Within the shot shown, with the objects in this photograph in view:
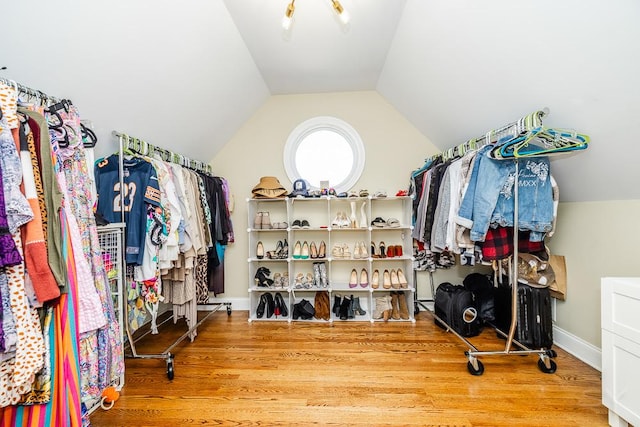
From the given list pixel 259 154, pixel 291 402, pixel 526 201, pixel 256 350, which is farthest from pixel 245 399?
pixel 259 154

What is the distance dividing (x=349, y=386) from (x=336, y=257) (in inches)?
49.4

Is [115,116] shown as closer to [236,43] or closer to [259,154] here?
[236,43]

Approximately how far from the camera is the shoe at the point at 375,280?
9.10 feet

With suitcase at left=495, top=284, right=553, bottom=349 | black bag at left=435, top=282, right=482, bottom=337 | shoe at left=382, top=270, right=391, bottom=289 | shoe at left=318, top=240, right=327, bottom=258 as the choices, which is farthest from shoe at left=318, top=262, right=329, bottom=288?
suitcase at left=495, top=284, right=553, bottom=349

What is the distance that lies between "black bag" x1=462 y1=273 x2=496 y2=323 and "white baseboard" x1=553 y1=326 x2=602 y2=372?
0.42 metres

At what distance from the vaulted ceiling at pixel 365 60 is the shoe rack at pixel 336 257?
3.36 feet

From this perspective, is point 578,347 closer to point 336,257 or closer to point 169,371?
point 336,257

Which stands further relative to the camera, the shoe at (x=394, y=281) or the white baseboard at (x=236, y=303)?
the white baseboard at (x=236, y=303)

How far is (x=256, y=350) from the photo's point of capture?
2.12 meters

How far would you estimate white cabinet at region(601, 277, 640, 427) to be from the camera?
1197 millimetres

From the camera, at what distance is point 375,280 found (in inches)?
113

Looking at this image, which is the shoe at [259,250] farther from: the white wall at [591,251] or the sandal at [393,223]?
the white wall at [591,251]

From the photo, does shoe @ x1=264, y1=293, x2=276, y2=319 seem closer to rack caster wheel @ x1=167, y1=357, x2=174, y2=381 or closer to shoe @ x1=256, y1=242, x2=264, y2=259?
shoe @ x1=256, y1=242, x2=264, y2=259

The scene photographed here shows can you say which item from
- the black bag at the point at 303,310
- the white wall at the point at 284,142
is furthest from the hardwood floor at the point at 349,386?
the white wall at the point at 284,142
